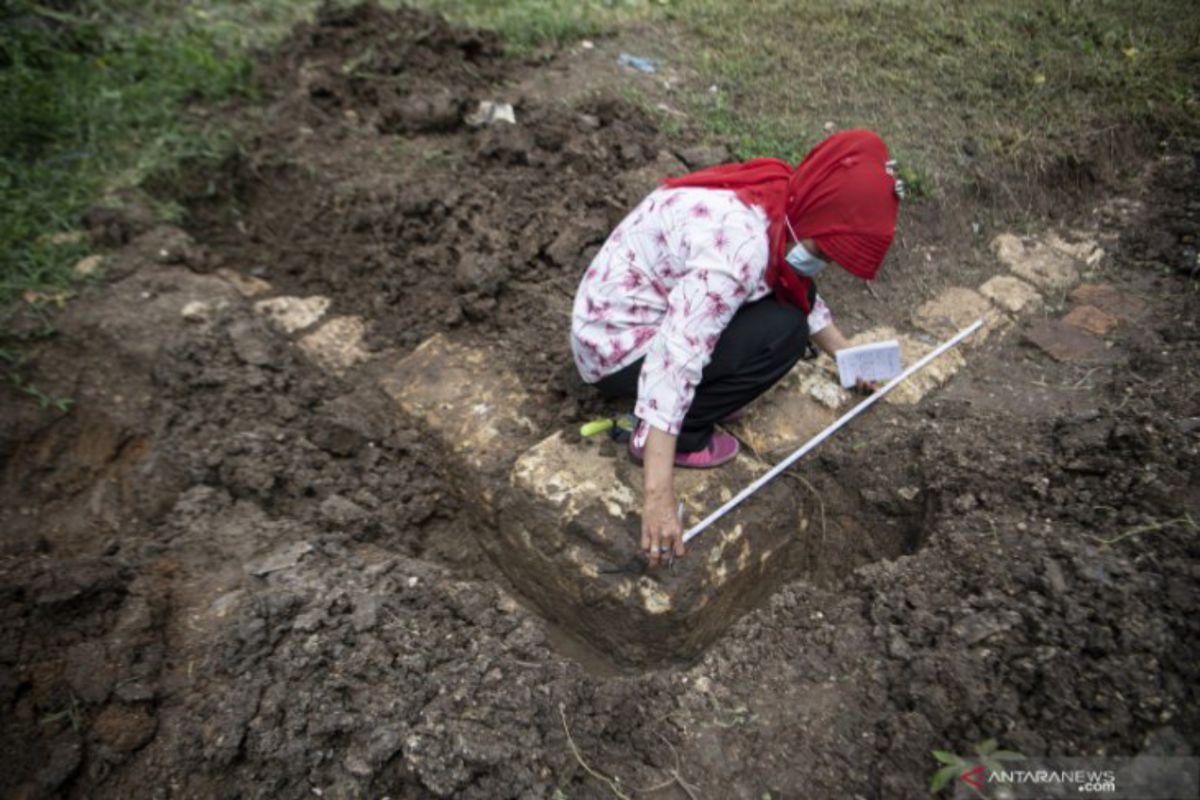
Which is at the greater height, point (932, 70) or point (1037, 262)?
point (932, 70)

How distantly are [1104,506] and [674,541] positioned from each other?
3.66 feet

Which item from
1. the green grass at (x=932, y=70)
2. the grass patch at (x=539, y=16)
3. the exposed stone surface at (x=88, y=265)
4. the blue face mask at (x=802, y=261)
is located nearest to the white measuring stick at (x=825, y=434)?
the blue face mask at (x=802, y=261)

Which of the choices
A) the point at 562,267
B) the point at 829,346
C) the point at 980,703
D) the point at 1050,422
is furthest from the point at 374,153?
the point at 980,703

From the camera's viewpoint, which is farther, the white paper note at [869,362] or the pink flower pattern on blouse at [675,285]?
the white paper note at [869,362]

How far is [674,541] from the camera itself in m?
2.02

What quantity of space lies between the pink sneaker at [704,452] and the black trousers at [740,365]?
0.9 inches

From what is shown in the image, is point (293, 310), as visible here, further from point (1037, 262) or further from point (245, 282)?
point (1037, 262)

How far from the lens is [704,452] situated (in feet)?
7.93

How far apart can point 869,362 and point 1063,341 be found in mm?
847

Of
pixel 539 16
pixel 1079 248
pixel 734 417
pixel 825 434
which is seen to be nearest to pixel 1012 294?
pixel 1079 248

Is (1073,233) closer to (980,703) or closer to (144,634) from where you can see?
(980,703)

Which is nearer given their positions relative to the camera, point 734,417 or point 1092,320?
point 734,417

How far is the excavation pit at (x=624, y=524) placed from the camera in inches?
88.1

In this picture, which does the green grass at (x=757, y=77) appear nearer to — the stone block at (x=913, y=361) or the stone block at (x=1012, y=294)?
the stone block at (x=1012, y=294)
